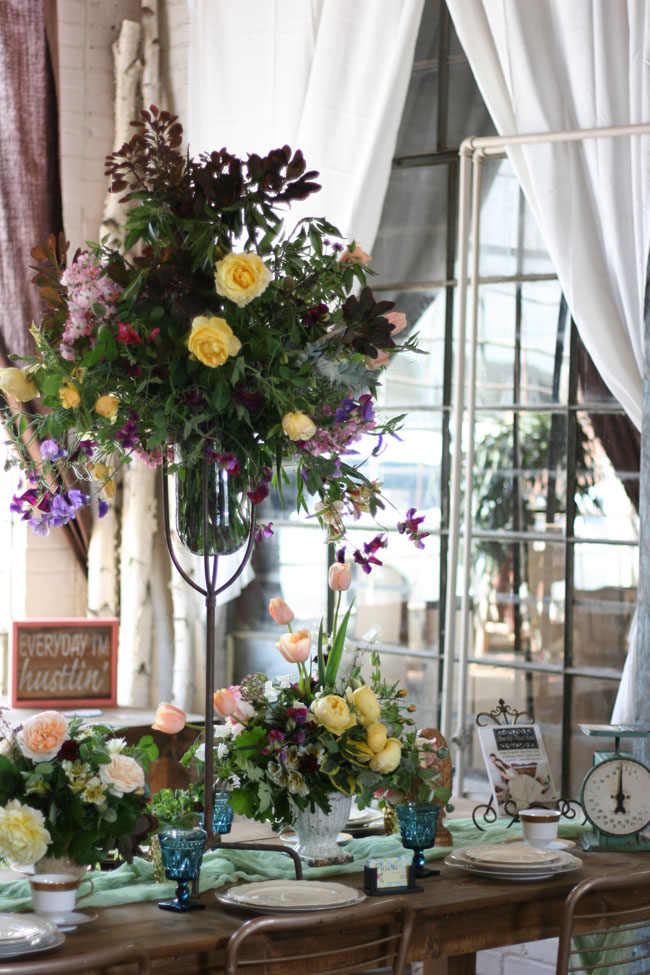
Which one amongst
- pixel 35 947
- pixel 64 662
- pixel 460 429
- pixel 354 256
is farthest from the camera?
pixel 64 662

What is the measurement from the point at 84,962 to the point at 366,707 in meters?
0.77

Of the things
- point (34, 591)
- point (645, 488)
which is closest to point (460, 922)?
point (645, 488)

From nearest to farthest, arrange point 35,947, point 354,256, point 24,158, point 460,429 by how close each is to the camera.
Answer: point 35,947
point 354,256
point 460,429
point 24,158

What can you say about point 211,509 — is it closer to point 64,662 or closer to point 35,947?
point 35,947

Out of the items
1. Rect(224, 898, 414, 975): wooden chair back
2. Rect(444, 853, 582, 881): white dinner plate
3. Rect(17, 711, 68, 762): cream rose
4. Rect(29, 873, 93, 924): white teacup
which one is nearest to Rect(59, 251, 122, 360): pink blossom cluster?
Rect(17, 711, 68, 762): cream rose

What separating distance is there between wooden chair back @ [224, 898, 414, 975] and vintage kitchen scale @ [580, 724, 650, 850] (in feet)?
2.14

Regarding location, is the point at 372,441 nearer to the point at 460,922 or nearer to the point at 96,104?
the point at 96,104

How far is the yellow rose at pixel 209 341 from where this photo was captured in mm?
1978

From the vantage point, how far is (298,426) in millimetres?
2018

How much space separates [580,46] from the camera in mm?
3686

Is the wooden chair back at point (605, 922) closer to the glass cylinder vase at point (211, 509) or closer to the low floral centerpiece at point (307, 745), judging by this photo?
the low floral centerpiece at point (307, 745)

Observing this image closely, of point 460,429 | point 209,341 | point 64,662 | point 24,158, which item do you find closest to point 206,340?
point 209,341

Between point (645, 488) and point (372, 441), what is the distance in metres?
1.08

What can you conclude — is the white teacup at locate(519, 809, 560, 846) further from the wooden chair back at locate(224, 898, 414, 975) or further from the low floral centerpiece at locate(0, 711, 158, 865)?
the low floral centerpiece at locate(0, 711, 158, 865)
